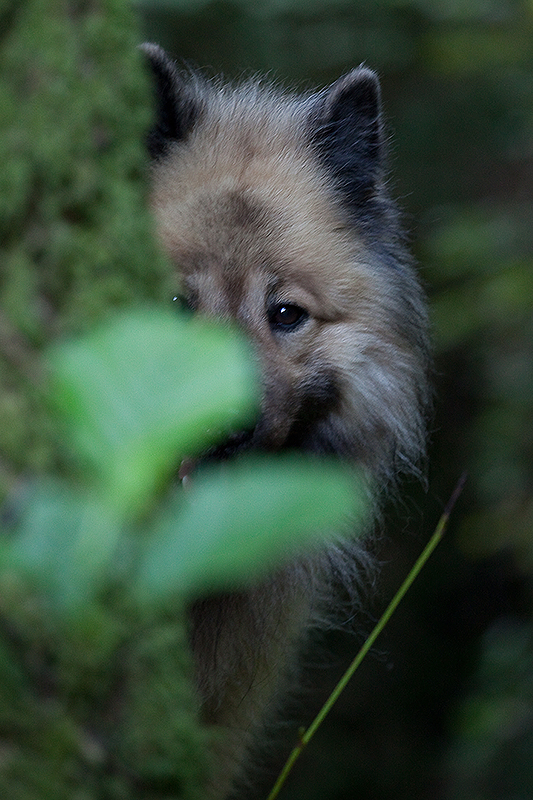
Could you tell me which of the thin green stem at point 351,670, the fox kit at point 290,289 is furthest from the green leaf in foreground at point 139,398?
the fox kit at point 290,289

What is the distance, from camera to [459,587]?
Result: 230 inches

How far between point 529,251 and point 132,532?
127 inches

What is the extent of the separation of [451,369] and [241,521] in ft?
19.2

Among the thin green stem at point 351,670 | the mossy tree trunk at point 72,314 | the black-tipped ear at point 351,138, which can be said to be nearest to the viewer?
the mossy tree trunk at point 72,314

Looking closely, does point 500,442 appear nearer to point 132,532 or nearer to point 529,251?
point 529,251

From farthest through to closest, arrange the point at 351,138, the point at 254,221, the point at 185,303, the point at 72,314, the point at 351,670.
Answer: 1. the point at 351,138
2. the point at 254,221
3. the point at 185,303
4. the point at 351,670
5. the point at 72,314

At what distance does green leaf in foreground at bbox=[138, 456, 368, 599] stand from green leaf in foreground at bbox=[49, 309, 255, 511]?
25 mm

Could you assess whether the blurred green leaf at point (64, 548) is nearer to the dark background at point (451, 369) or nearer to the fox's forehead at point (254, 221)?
the fox's forehead at point (254, 221)

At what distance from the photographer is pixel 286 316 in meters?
2.30

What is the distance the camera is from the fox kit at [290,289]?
2.21 metres

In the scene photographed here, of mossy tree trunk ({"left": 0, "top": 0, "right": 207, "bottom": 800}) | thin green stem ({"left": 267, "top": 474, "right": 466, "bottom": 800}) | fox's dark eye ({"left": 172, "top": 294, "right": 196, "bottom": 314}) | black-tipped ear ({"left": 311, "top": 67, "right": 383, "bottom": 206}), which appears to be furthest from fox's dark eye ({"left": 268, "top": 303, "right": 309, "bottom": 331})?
mossy tree trunk ({"left": 0, "top": 0, "right": 207, "bottom": 800})

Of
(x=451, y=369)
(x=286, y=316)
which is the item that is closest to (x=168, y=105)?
(x=286, y=316)

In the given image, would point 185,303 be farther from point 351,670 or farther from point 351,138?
point 351,670

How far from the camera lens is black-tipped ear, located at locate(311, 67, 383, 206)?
245 cm
